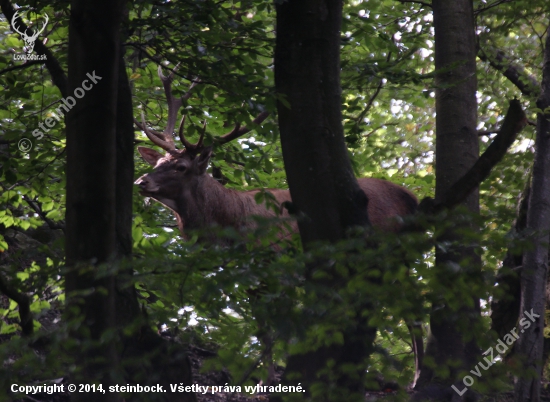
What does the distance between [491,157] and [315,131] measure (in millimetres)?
1175

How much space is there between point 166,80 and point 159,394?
604 centimetres

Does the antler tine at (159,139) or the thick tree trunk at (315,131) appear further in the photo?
the antler tine at (159,139)

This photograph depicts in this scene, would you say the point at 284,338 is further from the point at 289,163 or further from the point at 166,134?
the point at 166,134

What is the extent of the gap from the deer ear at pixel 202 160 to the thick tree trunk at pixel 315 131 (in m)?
4.92

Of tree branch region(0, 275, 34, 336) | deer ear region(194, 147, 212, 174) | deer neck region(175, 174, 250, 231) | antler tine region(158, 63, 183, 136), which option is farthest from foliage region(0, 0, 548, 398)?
deer neck region(175, 174, 250, 231)

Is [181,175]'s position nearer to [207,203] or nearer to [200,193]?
[200,193]

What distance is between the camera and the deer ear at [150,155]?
1004 cm

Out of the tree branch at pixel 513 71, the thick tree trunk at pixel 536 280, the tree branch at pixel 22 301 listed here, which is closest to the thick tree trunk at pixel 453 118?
the thick tree trunk at pixel 536 280

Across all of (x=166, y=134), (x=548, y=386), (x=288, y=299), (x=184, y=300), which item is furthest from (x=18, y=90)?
(x=548, y=386)

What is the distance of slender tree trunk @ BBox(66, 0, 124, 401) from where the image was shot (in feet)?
11.9

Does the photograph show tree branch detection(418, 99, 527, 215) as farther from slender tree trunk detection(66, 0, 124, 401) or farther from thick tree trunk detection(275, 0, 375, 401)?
slender tree trunk detection(66, 0, 124, 401)

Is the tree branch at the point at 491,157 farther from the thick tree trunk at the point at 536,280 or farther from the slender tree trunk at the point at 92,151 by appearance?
the slender tree trunk at the point at 92,151

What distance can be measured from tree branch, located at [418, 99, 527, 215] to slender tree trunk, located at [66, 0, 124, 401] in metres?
2.06

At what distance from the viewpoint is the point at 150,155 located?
33.2 feet
